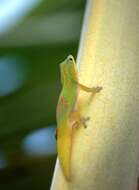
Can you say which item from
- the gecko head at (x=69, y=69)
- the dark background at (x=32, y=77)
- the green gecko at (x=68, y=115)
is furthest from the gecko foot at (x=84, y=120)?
the dark background at (x=32, y=77)

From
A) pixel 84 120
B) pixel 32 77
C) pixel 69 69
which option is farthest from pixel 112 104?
pixel 32 77

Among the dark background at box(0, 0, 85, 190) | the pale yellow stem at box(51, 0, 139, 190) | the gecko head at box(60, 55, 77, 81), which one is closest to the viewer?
the pale yellow stem at box(51, 0, 139, 190)

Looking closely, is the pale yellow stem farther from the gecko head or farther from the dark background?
the dark background

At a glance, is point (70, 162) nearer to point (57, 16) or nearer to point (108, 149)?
point (108, 149)

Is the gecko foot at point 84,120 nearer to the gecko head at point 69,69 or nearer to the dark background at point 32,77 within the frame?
the gecko head at point 69,69

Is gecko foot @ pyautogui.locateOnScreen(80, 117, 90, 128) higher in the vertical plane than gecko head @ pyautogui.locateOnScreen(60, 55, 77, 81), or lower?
lower

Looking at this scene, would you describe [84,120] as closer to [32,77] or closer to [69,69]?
[69,69]

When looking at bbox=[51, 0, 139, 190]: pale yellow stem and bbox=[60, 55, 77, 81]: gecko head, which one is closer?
bbox=[51, 0, 139, 190]: pale yellow stem

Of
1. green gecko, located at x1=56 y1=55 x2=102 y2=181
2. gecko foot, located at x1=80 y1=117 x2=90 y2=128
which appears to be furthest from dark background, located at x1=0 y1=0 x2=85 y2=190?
gecko foot, located at x1=80 y1=117 x2=90 y2=128
